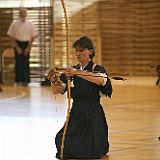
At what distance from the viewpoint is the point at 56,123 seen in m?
5.78

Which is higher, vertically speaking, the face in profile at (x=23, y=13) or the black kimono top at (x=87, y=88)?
the face in profile at (x=23, y=13)

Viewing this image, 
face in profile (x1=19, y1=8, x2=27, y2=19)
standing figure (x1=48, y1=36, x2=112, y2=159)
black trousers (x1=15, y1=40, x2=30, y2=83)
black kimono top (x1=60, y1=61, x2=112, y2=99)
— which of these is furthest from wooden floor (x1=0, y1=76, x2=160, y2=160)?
face in profile (x1=19, y1=8, x2=27, y2=19)

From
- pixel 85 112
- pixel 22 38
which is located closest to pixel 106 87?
pixel 85 112

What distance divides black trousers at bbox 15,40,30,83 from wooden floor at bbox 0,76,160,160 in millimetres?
1074

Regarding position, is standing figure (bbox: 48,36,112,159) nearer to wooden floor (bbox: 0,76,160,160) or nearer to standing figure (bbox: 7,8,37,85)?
wooden floor (bbox: 0,76,160,160)

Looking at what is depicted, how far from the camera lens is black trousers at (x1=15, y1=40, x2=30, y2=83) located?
10.6 m

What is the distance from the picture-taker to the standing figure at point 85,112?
403cm

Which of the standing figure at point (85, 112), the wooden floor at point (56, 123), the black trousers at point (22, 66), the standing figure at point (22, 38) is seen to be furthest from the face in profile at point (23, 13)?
the standing figure at point (85, 112)

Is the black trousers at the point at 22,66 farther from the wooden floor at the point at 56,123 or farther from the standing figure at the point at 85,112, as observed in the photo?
the standing figure at the point at 85,112

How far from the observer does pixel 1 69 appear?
11305 mm

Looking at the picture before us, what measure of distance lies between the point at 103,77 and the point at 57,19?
9.37m

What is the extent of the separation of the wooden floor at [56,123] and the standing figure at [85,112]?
13 centimetres

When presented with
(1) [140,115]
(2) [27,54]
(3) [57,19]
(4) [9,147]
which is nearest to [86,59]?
(4) [9,147]

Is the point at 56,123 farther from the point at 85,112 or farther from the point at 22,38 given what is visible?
the point at 22,38
